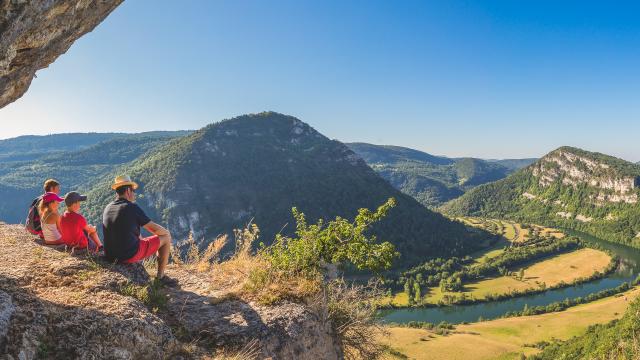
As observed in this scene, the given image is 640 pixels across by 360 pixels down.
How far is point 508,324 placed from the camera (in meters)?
96.4

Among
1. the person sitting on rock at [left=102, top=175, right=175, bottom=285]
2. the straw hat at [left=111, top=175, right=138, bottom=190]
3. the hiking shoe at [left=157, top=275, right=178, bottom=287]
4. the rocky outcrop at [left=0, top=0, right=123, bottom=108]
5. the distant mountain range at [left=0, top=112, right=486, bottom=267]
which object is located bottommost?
the distant mountain range at [left=0, top=112, right=486, bottom=267]

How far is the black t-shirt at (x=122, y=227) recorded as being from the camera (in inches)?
278

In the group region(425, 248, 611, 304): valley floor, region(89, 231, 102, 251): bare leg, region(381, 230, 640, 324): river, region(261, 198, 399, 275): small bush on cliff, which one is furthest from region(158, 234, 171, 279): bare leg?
region(425, 248, 611, 304): valley floor

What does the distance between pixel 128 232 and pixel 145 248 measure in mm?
486

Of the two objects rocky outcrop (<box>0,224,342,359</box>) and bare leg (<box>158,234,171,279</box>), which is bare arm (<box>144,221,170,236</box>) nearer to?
bare leg (<box>158,234,171,279</box>)

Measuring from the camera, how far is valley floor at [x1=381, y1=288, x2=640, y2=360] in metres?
78.1

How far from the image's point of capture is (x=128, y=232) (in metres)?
7.21

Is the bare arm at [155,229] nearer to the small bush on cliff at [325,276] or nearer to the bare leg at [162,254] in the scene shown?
the bare leg at [162,254]

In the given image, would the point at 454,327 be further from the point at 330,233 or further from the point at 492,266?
the point at 330,233

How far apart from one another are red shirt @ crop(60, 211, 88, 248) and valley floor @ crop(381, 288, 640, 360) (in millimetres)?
69717

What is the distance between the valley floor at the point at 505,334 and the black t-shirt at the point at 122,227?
7019 cm

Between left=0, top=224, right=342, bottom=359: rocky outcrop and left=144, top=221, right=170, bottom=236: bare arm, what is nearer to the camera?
left=0, top=224, right=342, bottom=359: rocky outcrop

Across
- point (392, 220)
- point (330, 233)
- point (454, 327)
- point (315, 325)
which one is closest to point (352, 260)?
point (330, 233)

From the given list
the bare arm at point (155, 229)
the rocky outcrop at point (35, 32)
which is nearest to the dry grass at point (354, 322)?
the bare arm at point (155, 229)
